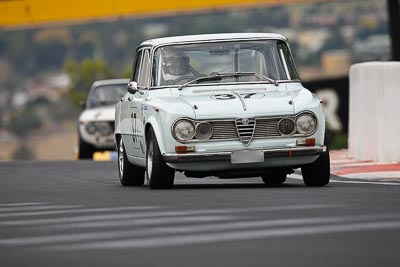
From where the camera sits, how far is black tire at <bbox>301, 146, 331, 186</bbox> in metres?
16.1

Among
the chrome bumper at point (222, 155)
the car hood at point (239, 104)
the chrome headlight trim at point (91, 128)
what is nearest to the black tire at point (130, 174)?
the car hood at point (239, 104)

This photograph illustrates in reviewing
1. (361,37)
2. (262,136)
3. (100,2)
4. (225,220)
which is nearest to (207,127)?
(262,136)

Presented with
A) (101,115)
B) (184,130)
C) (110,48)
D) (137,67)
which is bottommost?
(110,48)

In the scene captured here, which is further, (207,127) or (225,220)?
(207,127)

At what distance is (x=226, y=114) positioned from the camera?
51.6 feet

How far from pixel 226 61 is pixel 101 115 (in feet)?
46.9

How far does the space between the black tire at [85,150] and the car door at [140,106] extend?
45.9 feet

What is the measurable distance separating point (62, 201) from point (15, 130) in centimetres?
11769

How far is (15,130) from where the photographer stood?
132 meters

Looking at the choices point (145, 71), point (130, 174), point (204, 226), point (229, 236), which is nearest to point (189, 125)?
point (145, 71)

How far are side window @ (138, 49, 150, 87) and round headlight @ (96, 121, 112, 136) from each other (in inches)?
527

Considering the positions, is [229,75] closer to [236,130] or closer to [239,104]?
[239,104]

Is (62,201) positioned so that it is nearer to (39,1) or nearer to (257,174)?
(257,174)

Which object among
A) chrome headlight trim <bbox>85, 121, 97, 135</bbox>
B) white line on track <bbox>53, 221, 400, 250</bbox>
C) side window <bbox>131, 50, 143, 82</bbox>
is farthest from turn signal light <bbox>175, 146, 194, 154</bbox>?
chrome headlight trim <bbox>85, 121, 97, 135</bbox>
